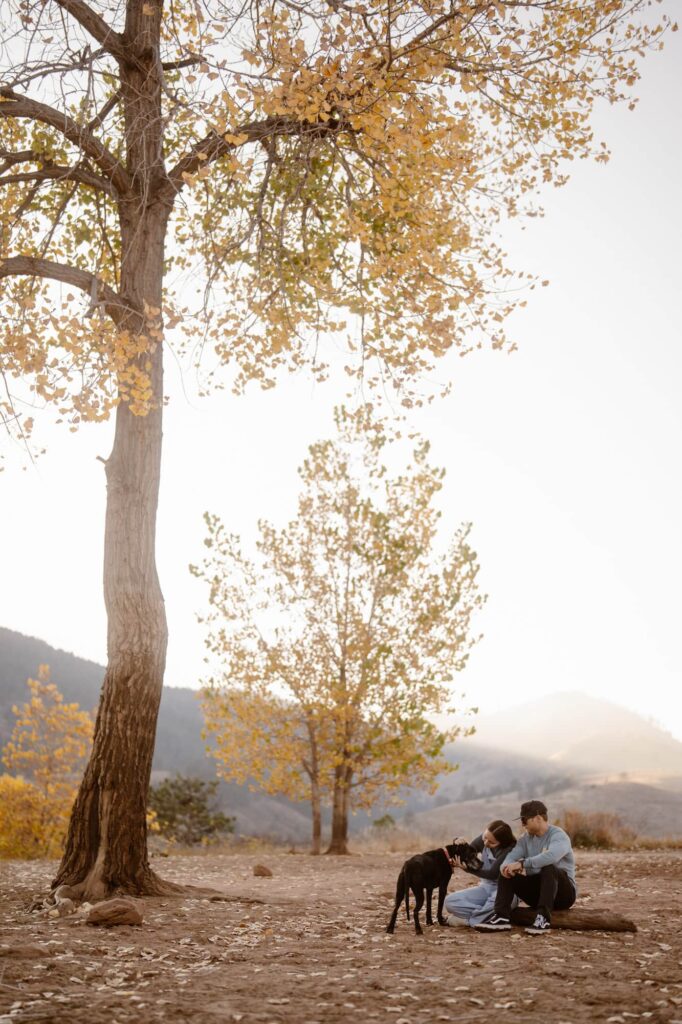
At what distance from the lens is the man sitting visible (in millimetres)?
5781

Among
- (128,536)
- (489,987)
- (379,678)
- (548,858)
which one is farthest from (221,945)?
(379,678)

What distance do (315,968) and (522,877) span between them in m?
2.20

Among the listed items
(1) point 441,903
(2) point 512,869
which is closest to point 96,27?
(2) point 512,869

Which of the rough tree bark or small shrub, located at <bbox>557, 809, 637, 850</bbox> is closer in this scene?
the rough tree bark

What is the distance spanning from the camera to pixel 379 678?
15656 mm

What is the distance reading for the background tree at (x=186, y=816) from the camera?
2291 cm

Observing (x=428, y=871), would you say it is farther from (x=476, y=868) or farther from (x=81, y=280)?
(x=81, y=280)

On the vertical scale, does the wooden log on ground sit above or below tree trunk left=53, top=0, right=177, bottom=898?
below

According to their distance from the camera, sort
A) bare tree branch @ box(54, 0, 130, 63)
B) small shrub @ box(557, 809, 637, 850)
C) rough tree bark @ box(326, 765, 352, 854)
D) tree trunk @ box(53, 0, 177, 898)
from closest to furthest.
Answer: tree trunk @ box(53, 0, 177, 898) → bare tree branch @ box(54, 0, 130, 63) → rough tree bark @ box(326, 765, 352, 854) → small shrub @ box(557, 809, 637, 850)

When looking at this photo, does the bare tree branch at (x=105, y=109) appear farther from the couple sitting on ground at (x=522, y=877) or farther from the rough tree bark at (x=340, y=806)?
the rough tree bark at (x=340, y=806)

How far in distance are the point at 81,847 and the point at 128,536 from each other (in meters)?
2.88

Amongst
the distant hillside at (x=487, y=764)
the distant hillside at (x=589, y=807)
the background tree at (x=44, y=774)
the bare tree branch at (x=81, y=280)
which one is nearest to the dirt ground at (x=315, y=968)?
the bare tree branch at (x=81, y=280)

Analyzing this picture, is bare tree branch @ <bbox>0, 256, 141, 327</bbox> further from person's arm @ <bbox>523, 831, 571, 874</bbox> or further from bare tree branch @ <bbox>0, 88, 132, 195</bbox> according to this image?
person's arm @ <bbox>523, 831, 571, 874</bbox>

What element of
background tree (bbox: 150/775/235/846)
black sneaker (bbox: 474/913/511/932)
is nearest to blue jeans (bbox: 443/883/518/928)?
black sneaker (bbox: 474/913/511/932)
